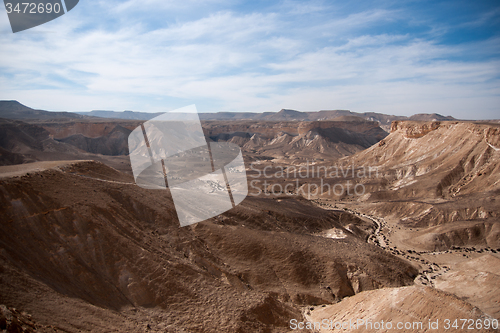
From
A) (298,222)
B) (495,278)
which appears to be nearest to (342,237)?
(298,222)

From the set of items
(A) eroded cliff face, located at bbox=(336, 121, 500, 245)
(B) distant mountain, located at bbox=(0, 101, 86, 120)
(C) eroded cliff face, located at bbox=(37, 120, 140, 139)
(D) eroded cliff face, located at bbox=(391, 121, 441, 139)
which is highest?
(B) distant mountain, located at bbox=(0, 101, 86, 120)

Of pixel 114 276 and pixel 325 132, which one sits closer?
pixel 114 276

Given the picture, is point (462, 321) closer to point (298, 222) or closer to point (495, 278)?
point (495, 278)

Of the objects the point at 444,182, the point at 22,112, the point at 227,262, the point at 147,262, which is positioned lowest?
the point at 444,182

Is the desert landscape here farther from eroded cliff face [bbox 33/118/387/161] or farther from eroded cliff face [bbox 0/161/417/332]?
eroded cliff face [bbox 33/118/387/161]

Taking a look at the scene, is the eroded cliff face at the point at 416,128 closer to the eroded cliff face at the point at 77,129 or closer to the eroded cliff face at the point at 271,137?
the eroded cliff face at the point at 271,137

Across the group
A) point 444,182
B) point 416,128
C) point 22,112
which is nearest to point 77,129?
point 22,112

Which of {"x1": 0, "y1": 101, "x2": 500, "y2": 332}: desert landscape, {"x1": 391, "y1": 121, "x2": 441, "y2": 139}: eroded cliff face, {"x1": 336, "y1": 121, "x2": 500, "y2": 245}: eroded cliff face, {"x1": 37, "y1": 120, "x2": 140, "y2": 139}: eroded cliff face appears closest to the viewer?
{"x1": 0, "y1": 101, "x2": 500, "y2": 332}: desert landscape

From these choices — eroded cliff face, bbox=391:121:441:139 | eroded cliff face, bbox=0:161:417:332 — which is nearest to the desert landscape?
eroded cliff face, bbox=0:161:417:332

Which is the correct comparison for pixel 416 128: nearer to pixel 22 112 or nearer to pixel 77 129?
pixel 77 129

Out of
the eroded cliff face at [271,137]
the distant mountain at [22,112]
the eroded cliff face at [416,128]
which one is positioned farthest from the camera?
the distant mountain at [22,112]

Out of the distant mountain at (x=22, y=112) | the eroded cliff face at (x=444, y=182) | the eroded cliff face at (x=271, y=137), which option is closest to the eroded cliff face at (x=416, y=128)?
the eroded cliff face at (x=444, y=182)
